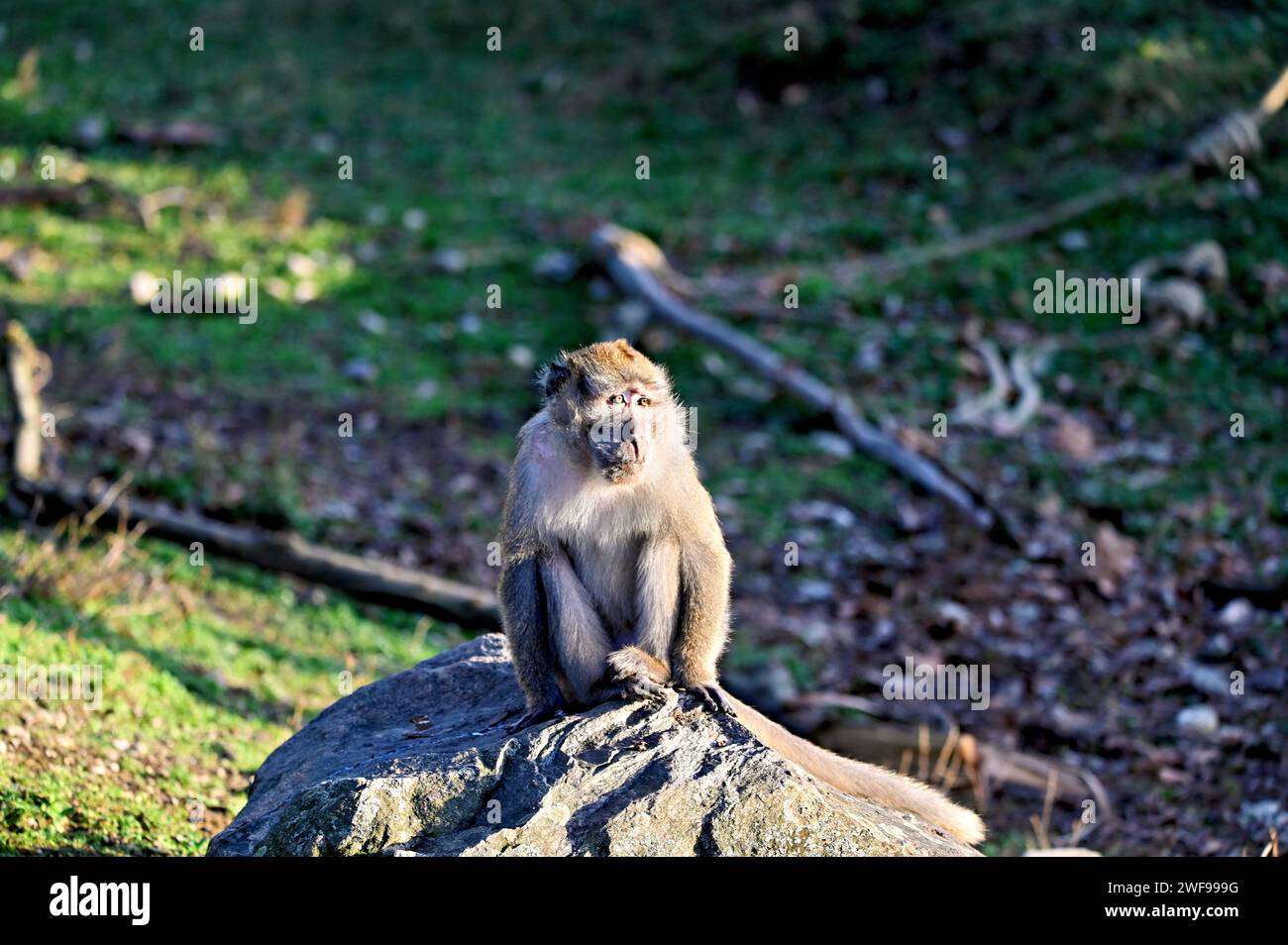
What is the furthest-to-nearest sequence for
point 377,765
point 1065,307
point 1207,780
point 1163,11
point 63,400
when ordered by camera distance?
point 1163,11 → point 1065,307 → point 63,400 → point 1207,780 → point 377,765

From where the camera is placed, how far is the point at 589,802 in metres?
4.54

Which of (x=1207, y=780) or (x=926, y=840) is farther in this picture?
(x=1207, y=780)

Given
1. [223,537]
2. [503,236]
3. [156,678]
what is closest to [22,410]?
[223,537]

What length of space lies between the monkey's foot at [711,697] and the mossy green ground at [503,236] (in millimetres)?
2183

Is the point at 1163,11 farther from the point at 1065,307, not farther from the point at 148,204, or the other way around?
the point at 148,204

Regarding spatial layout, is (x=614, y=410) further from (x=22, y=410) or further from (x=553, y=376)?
(x=22, y=410)

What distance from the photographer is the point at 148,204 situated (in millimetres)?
14641

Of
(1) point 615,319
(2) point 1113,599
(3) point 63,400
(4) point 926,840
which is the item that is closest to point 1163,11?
(1) point 615,319

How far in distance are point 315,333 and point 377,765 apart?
343 inches

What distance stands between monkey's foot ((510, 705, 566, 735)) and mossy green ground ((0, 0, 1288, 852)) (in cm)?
158

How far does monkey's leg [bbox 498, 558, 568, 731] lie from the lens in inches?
210

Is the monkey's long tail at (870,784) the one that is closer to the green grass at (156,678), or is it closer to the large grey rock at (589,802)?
the large grey rock at (589,802)

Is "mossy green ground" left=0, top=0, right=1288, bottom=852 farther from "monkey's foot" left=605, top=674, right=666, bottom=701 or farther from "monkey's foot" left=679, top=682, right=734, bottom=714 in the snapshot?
"monkey's foot" left=679, top=682, right=734, bottom=714

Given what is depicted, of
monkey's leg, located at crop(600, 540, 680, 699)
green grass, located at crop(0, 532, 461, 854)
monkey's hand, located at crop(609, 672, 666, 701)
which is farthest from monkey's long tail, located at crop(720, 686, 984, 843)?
green grass, located at crop(0, 532, 461, 854)
